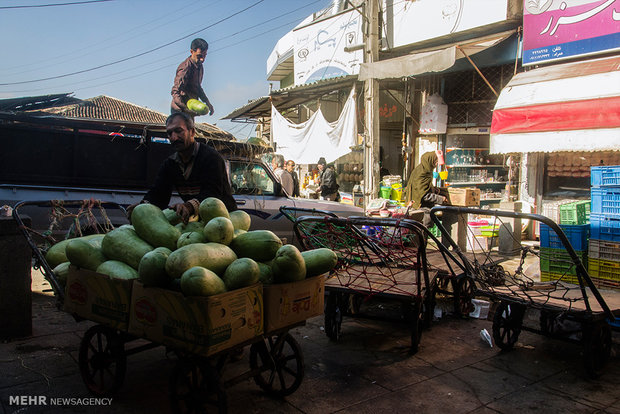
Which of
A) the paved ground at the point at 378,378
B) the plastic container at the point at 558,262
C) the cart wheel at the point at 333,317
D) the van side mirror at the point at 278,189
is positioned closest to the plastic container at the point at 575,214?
the plastic container at the point at 558,262

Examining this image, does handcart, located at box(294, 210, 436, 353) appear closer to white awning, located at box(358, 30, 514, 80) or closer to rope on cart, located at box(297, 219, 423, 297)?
rope on cart, located at box(297, 219, 423, 297)

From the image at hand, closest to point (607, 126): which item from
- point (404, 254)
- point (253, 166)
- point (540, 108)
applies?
point (540, 108)

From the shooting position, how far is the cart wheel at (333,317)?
172 inches

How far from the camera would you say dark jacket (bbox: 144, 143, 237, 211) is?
11.9 feet

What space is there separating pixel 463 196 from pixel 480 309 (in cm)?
411

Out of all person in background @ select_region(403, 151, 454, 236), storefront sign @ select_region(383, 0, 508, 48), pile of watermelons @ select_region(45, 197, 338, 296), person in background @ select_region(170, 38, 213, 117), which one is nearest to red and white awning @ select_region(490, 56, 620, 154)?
person in background @ select_region(403, 151, 454, 236)

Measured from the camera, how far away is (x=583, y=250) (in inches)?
220

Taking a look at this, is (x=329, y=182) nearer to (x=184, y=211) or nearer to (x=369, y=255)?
(x=369, y=255)

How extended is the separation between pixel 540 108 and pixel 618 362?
4905mm

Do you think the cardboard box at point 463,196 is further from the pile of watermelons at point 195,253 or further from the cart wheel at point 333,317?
the pile of watermelons at point 195,253

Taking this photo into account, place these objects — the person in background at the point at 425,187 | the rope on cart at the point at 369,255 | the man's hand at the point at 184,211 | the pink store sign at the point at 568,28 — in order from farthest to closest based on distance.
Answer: the person in background at the point at 425,187 → the pink store sign at the point at 568,28 → the rope on cart at the point at 369,255 → the man's hand at the point at 184,211

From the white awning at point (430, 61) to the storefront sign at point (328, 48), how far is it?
269cm

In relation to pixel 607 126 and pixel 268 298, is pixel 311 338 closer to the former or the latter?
pixel 268 298

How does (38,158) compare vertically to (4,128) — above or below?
below
